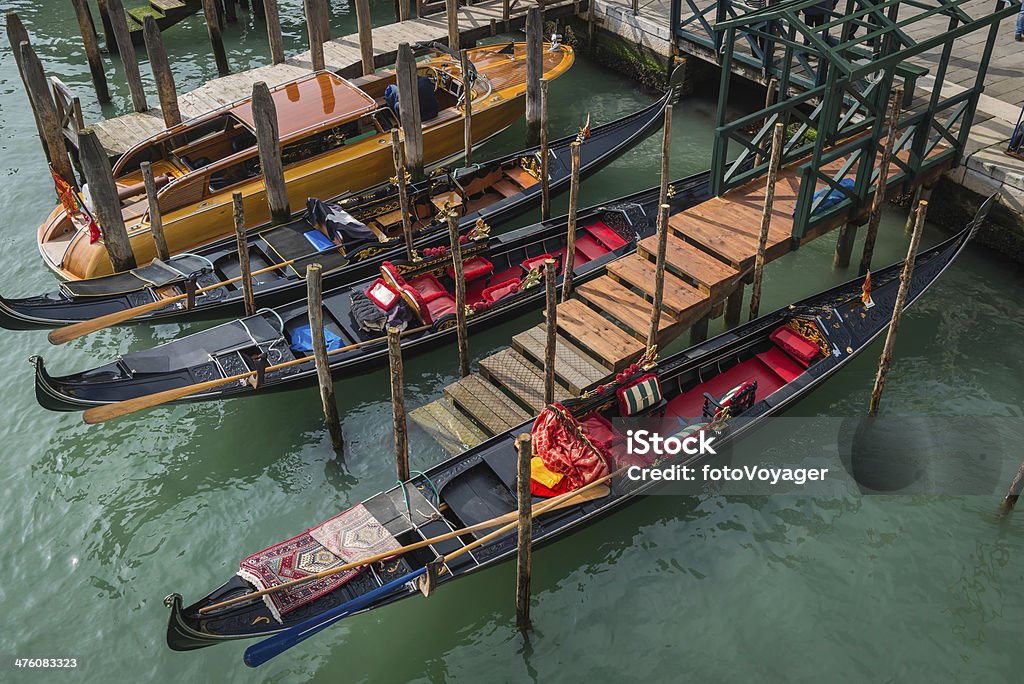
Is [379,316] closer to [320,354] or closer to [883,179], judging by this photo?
[320,354]

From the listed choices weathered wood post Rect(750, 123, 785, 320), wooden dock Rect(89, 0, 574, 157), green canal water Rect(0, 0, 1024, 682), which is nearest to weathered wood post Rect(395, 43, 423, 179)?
wooden dock Rect(89, 0, 574, 157)

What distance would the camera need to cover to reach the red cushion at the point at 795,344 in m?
10.3

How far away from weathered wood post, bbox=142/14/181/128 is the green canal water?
14.3 feet

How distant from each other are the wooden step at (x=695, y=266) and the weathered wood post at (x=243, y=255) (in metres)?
4.85

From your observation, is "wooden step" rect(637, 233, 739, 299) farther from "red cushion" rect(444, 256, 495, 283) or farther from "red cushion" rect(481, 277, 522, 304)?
"red cushion" rect(444, 256, 495, 283)

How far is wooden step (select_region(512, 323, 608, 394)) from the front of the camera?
9.83 metres

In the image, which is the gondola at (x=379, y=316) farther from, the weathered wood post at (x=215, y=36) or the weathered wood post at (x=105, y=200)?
the weathered wood post at (x=215, y=36)

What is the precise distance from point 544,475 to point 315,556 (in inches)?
91.4

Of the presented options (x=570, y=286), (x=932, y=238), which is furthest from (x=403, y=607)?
(x=932, y=238)

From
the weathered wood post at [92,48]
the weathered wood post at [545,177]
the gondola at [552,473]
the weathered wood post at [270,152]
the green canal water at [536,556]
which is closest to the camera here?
the gondola at [552,473]

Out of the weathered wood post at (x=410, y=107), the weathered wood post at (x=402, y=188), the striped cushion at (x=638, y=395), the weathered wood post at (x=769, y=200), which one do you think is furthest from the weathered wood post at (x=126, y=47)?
the weathered wood post at (x=769, y=200)

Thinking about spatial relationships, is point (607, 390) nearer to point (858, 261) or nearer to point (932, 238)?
point (858, 261)

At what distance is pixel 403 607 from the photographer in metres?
8.47

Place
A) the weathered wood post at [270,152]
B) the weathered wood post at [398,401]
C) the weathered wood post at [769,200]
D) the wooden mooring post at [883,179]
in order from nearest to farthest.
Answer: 1. the weathered wood post at [398,401]
2. the weathered wood post at [769,200]
3. the wooden mooring post at [883,179]
4. the weathered wood post at [270,152]
